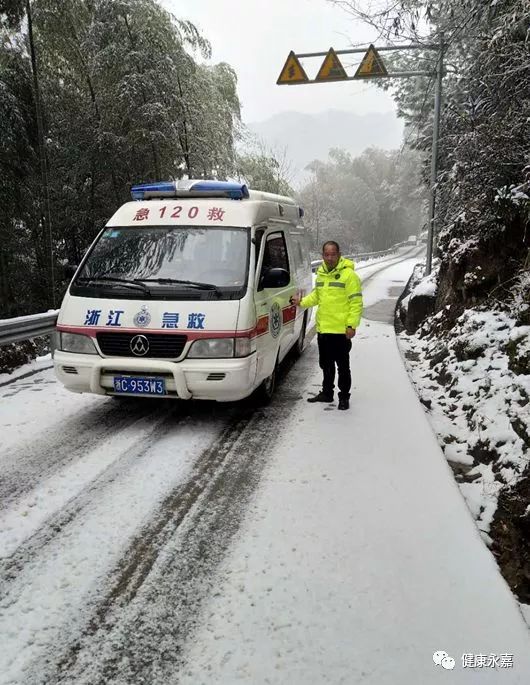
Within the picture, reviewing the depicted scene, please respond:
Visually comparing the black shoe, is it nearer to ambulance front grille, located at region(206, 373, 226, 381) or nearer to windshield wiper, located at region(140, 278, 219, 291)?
ambulance front grille, located at region(206, 373, 226, 381)

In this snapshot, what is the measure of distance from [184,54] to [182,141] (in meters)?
2.19

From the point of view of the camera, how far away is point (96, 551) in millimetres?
2953

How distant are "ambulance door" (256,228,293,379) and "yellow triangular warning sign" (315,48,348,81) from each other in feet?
15.1

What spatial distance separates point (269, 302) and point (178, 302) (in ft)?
3.79

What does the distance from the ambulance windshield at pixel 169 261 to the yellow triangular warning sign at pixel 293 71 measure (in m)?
5.84

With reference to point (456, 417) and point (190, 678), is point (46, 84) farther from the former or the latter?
point (190, 678)

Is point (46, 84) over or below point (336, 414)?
over

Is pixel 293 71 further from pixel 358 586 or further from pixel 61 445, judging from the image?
pixel 358 586

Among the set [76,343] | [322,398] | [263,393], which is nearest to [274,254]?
[263,393]

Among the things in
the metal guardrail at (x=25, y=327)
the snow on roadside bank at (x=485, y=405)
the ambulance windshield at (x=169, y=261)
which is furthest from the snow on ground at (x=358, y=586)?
the metal guardrail at (x=25, y=327)

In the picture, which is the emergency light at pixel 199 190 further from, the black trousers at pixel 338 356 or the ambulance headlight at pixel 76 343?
the ambulance headlight at pixel 76 343

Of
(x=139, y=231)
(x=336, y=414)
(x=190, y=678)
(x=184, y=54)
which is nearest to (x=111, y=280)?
(x=139, y=231)

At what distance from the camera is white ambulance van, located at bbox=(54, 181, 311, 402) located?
14.6 feet

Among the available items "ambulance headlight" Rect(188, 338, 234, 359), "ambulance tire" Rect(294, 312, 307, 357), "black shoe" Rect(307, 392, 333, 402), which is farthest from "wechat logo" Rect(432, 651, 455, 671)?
"ambulance tire" Rect(294, 312, 307, 357)
